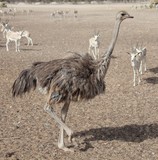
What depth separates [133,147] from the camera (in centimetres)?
789

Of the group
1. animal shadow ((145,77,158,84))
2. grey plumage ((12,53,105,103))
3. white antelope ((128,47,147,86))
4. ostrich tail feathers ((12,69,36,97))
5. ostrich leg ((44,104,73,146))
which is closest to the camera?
ostrich leg ((44,104,73,146))

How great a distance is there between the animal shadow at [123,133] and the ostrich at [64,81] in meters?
0.63

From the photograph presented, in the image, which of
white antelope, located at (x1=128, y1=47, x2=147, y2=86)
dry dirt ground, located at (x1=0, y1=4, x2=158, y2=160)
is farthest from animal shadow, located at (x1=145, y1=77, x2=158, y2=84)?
white antelope, located at (x1=128, y1=47, x2=147, y2=86)

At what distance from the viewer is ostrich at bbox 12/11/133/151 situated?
7.62 meters

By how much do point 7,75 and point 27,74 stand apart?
593 centimetres

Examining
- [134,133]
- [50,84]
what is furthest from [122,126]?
[50,84]

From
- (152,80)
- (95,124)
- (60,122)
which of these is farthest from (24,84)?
(152,80)

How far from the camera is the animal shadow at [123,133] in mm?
8328

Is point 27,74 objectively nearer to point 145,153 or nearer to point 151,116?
point 145,153

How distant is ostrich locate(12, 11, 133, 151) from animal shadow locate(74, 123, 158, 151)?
24.7 inches

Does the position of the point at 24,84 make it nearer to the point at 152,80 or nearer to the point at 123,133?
the point at 123,133

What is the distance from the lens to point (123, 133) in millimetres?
8625

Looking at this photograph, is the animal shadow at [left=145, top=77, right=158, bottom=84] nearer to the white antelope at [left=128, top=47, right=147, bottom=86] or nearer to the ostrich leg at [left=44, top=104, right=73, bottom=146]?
the white antelope at [left=128, top=47, right=147, bottom=86]

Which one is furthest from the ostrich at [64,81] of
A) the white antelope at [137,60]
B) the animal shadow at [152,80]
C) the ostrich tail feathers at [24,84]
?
the white antelope at [137,60]
